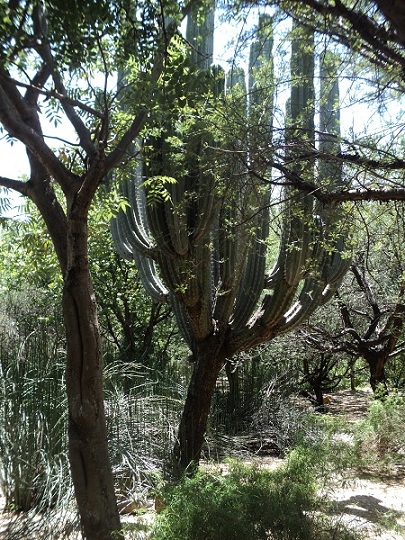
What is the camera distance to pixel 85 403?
3055 mm

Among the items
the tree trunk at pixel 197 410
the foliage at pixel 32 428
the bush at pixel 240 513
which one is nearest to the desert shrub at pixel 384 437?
the tree trunk at pixel 197 410

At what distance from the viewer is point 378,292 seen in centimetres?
1089

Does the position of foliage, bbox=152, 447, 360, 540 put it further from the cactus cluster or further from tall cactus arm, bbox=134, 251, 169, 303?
tall cactus arm, bbox=134, 251, 169, 303

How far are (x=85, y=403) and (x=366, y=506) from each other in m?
3.26

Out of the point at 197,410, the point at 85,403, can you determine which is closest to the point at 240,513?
the point at 85,403

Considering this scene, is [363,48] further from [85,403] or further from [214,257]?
[214,257]

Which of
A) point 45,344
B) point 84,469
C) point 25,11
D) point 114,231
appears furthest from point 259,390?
point 25,11

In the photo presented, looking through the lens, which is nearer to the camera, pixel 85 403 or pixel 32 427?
pixel 85 403

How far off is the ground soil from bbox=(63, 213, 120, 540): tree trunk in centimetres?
50

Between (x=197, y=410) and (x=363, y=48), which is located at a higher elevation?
(x=363, y=48)

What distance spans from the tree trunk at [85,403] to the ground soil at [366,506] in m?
0.50

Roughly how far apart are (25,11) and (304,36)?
1623 mm

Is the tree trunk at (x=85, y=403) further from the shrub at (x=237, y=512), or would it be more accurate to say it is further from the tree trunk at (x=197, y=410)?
the tree trunk at (x=197, y=410)

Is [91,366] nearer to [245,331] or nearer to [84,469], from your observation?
[84,469]
